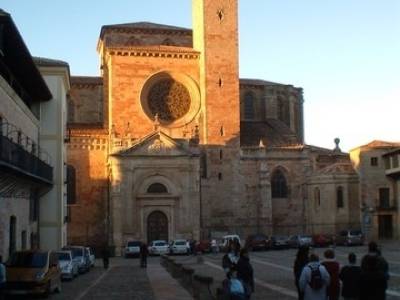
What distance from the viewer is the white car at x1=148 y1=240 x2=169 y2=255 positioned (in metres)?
48.7

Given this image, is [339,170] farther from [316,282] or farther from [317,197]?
[316,282]

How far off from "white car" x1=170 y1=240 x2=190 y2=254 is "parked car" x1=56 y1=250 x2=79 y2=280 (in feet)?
57.0

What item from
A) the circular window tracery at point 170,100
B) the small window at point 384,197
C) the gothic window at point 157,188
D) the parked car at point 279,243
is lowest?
the parked car at point 279,243

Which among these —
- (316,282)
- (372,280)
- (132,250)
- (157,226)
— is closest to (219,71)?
(157,226)

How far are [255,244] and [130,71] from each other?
55.2ft

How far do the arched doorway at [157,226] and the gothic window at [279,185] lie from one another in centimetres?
1062

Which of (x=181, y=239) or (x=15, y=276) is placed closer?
(x=15, y=276)

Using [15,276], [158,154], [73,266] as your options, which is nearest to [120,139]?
[158,154]

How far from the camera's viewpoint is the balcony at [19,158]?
66.5ft

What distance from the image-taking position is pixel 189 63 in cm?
5638

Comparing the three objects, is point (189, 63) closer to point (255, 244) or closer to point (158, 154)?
point (158, 154)

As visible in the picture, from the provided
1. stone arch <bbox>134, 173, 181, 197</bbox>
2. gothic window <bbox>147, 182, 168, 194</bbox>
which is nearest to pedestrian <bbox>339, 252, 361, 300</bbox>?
stone arch <bbox>134, 173, 181, 197</bbox>

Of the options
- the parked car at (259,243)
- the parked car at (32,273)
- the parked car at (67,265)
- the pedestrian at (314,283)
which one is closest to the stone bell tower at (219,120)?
the parked car at (259,243)

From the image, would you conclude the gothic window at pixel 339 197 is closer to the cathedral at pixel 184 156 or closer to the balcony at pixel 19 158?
the cathedral at pixel 184 156
